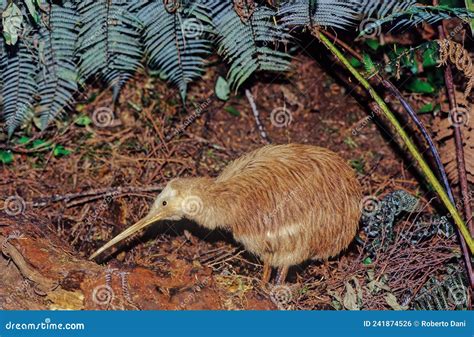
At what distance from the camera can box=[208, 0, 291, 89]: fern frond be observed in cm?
439

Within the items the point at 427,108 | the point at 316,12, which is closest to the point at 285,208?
the point at 316,12

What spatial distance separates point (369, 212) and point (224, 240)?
0.93 meters

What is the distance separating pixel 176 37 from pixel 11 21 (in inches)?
40.5

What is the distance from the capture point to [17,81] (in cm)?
458

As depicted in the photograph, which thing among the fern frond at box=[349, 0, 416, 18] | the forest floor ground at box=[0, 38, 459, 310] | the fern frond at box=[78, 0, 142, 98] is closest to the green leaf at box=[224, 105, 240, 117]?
the forest floor ground at box=[0, 38, 459, 310]

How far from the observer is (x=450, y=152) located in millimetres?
4641

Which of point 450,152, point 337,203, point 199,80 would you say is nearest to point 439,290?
point 337,203

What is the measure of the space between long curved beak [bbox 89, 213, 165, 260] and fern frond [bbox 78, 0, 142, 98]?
1.18 m

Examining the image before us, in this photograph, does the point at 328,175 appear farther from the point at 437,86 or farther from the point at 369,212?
the point at 437,86

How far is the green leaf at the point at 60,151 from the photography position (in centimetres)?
481

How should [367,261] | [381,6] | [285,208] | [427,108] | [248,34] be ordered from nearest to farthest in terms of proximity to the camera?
[285,208] → [367,261] → [381,6] → [248,34] → [427,108]

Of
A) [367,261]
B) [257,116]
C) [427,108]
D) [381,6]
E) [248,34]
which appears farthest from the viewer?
[257,116]

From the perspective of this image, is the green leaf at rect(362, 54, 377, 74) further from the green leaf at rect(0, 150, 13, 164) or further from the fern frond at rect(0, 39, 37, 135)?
the green leaf at rect(0, 150, 13, 164)

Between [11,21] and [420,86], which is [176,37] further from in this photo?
[420,86]
